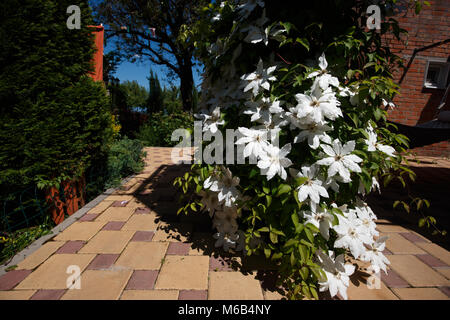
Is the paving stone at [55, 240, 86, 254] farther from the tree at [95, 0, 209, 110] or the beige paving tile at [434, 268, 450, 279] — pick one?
the tree at [95, 0, 209, 110]

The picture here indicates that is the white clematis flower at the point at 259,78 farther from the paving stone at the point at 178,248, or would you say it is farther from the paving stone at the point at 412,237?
the paving stone at the point at 412,237

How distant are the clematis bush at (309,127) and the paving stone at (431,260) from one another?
722mm

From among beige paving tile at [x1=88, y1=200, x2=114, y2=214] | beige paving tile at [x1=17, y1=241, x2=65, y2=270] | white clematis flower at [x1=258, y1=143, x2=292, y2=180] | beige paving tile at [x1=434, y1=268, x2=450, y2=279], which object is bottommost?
beige paving tile at [x1=434, y1=268, x2=450, y2=279]

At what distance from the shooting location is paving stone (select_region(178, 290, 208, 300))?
1.39m

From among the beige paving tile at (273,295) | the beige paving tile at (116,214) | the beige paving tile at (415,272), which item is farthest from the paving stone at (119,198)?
the beige paving tile at (415,272)

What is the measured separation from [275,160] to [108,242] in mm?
1571

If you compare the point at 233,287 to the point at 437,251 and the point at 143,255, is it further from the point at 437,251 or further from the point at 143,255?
the point at 437,251

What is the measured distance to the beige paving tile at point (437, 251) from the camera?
1904mm

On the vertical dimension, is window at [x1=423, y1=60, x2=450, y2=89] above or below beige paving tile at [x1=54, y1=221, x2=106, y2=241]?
above

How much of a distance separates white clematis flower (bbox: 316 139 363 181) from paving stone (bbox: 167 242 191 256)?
1248 mm

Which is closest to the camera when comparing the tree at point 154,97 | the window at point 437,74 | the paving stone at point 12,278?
the paving stone at point 12,278

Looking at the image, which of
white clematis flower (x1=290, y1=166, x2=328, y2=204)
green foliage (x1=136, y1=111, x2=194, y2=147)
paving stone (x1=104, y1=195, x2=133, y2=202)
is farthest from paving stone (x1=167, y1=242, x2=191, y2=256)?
green foliage (x1=136, y1=111, x2=194, y2=147)

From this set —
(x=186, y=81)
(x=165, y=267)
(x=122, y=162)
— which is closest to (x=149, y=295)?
(x=165, y=267)

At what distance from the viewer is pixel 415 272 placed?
1.70 metres
